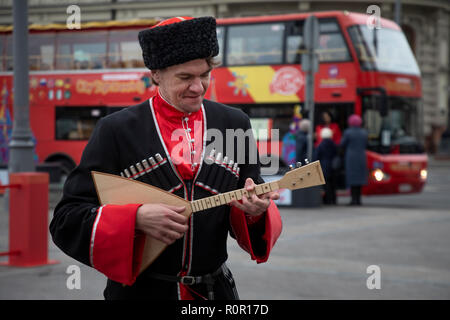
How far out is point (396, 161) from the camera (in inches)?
553

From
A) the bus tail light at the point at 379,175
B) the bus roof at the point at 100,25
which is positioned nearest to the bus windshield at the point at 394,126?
the bus tail light at the point at 379,175

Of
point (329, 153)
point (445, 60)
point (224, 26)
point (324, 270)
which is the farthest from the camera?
point (445, 60)

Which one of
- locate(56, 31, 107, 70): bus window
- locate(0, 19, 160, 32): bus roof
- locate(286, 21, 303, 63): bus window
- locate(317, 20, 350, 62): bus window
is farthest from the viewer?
locate(56, 31, 107, 70): bus window

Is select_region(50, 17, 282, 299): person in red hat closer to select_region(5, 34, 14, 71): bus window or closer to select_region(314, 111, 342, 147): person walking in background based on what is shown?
select_region(314, 111, 342, 147): person walking in background

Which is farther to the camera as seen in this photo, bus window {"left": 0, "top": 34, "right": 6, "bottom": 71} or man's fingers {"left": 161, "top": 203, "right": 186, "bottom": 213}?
bus window {"left": 0, "top": 34, "right": 6, "bottom": 71}

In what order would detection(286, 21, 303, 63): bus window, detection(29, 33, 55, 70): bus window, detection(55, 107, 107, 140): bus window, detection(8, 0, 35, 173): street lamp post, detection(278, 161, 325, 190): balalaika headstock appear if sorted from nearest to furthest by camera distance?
detection(278, 161, 325, 190): balalaika headstock < detection(8, 0, 35, 173): street lamp post < detection(286, 21, 303, 63): bus window < detection(29, 33, 55, 70): bus window < detection(55, 107, 107, 140): bus window

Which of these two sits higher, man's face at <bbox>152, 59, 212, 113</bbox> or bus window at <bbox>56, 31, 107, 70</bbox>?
bus window at <bbox>56, 31, 107, 70</bbox>

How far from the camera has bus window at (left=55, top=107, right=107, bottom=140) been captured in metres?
16.1

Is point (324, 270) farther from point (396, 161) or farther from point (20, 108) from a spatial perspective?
point (396, 161)

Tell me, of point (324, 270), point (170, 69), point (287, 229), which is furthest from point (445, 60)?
point (170, 69)

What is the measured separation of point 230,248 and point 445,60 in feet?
103

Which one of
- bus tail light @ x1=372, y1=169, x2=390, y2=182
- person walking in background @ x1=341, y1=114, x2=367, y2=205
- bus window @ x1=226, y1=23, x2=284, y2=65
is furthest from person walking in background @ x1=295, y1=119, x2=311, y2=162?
bus window @ x1=226, y1=23, x2=284, y2=65

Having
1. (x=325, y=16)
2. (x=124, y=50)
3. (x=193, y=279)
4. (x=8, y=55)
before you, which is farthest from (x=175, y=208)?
(x=8, y=55)

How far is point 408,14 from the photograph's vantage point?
110 ft
